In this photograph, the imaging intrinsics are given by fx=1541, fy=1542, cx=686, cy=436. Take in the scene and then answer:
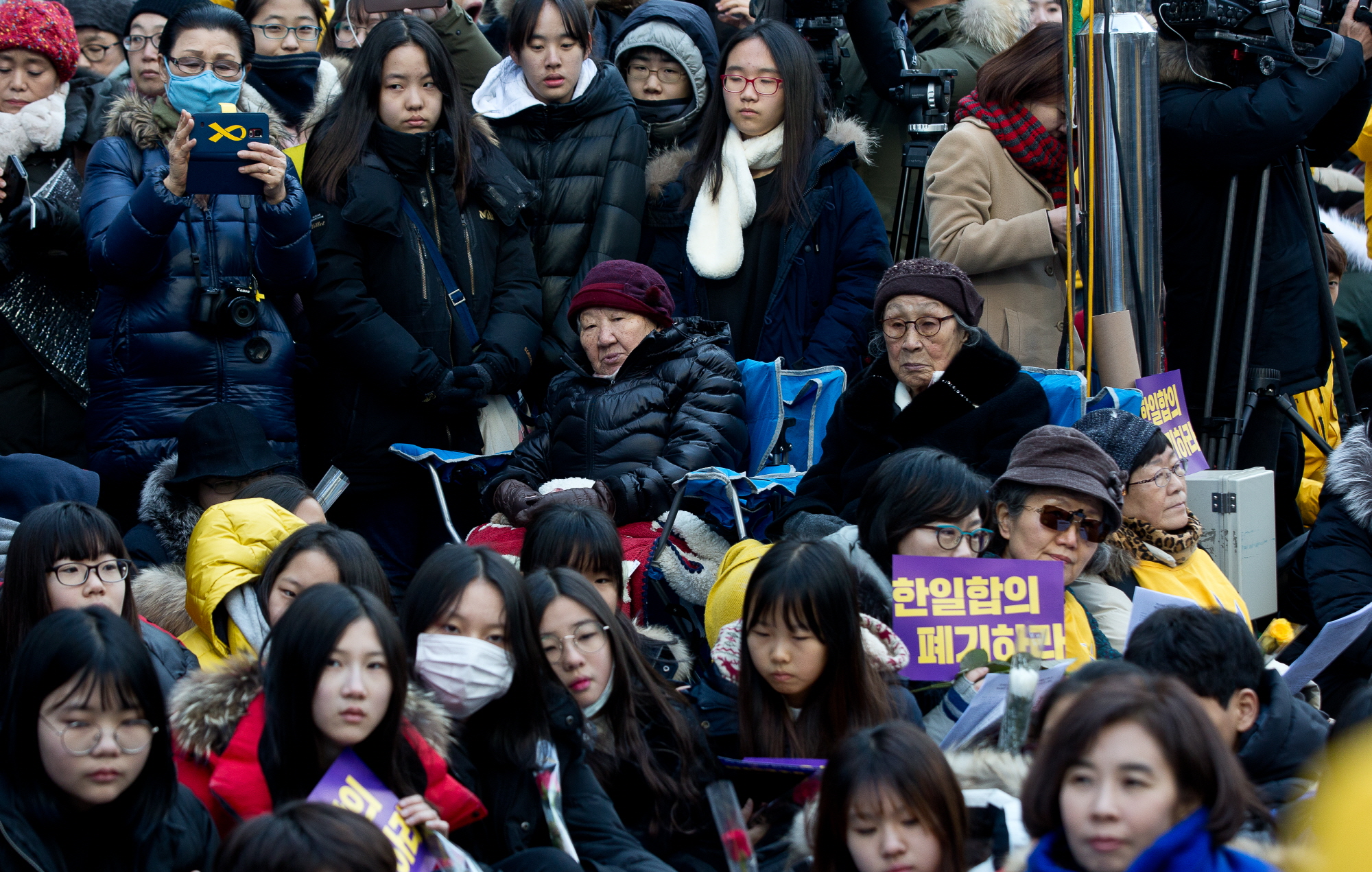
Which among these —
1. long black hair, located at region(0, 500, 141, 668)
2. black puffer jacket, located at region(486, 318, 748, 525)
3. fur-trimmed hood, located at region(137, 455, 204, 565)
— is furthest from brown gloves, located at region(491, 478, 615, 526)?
long black hair, located at region(0, 500, 141, 668)

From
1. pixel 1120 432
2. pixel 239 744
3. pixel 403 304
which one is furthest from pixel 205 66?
pixel 1120 432

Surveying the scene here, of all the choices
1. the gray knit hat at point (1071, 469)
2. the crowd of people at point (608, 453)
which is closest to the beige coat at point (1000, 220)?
the crowd of people at point (608, 453)

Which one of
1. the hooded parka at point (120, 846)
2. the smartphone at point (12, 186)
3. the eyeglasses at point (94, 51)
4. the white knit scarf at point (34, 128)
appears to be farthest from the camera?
the eyeglasses at point (94, 51)

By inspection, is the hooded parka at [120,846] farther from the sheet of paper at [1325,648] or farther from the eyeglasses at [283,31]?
the eyeglasses at [283,31]

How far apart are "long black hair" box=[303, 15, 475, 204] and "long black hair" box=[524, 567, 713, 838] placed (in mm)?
2493

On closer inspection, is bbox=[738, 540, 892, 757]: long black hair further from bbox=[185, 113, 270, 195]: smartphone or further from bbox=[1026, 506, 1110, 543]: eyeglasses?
bbox=[185, 113, 270, 195]: smartphone

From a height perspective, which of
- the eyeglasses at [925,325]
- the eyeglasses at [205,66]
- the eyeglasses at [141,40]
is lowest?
the eyeglasses at [925,325]

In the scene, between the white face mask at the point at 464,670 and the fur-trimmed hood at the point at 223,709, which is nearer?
the fur-trimmed hood at the point at 223,709

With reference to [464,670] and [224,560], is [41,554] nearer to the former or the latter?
[224,560]

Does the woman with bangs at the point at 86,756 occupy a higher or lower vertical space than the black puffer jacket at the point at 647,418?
lower

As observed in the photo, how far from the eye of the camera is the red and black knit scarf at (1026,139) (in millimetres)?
5758

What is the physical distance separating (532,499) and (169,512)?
1141 mm

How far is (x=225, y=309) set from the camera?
5.16 m

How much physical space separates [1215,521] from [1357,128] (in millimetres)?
2203
